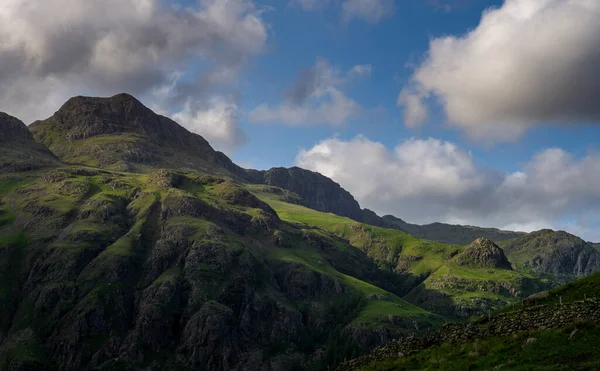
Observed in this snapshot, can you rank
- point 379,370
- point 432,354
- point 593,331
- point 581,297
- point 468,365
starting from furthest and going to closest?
point 581,297
point 379,370
point 432,354
point 468,365
point 593,331

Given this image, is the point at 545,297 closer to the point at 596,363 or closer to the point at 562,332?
the point at 562,332

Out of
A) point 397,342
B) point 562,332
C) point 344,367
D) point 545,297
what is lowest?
point 344,367

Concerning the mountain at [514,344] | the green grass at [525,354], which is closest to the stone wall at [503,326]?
the mountain at [514,344]

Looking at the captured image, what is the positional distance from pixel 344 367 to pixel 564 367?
29.2m

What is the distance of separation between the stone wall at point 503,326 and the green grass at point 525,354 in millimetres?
1482

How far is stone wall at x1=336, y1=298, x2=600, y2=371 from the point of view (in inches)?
1599

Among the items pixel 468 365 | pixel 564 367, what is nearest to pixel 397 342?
pixel 468 365

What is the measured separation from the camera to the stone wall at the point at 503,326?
40625 millimetres

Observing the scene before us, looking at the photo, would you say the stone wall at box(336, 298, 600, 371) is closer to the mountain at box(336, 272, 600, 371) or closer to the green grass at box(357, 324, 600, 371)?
the mountain at box(336, 272, 600, 371)

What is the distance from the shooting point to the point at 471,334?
46594mm

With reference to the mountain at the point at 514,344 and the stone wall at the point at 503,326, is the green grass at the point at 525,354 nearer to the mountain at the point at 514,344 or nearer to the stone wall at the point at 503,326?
the mountain at the point at 514,344

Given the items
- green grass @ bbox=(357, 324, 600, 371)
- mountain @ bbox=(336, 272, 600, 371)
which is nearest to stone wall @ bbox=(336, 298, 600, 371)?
mountain @ bbox=(336, 272, 600, 371)

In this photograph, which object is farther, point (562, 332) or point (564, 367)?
point (562, 332)

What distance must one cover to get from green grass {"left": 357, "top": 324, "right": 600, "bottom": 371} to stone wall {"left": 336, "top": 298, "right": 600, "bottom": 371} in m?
1.48
